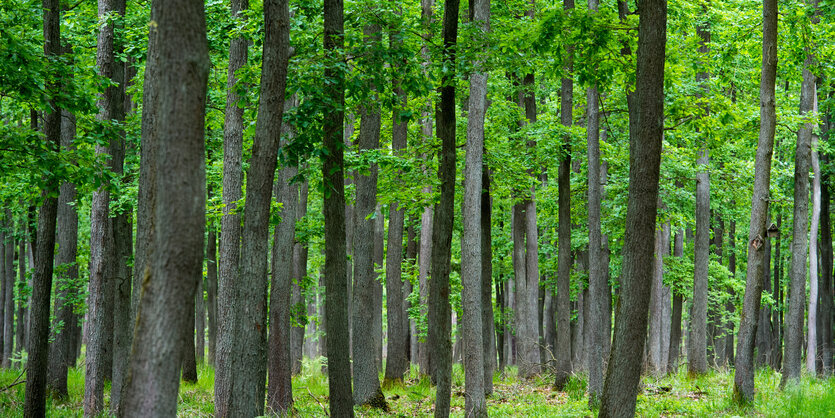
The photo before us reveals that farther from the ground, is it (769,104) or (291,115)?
(769,104)

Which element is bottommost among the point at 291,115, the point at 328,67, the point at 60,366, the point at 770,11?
the point at 60,366

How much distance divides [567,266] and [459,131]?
4.78 meters

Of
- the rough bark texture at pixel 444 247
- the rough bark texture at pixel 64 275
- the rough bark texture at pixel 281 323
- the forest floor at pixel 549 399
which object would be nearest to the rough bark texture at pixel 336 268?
the rough bark texture at pixel 444 247

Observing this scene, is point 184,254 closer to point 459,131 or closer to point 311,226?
point 311,226

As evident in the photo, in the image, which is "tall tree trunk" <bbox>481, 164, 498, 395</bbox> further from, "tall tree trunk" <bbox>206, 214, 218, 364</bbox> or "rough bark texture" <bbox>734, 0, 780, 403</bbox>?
"tall tree trunk" <bbox>206, 214, 218, 364</bbox>

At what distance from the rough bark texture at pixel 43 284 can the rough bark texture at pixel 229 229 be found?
109 inches

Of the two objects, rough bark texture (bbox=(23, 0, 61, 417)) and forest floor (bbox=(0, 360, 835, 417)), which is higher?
rough bark texture (bbox=(23, 0, 61, 417))

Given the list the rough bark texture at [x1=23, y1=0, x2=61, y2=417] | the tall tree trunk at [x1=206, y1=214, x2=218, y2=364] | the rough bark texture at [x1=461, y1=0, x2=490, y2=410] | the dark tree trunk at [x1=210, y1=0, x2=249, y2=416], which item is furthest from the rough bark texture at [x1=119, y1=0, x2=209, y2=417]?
the tall tree trunk at [x1=206, y1=214, x2=218, y2=364]

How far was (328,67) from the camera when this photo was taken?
8180 millimetres

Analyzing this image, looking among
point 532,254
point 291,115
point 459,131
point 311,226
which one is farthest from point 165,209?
point 532,254

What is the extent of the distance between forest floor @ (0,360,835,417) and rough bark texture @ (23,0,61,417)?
7.93 feet

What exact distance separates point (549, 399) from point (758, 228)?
255 inches

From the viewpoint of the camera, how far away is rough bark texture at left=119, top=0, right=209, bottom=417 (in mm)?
4477

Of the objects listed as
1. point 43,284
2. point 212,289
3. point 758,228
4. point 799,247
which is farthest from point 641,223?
point 212,289
